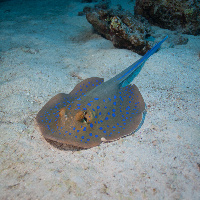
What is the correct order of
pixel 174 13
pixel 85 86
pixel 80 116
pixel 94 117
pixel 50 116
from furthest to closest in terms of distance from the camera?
pixel 174 13 → pixel 85 86 → pixel 50 116 → pixel 94 117 → pixel 80 116

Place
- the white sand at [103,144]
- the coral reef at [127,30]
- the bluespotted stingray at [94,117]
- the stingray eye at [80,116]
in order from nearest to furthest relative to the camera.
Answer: the white sand at [103,144] → the bluespotted stingray at [94,117] → the stingray eye at [80,116] → the coral reef at [127,30]

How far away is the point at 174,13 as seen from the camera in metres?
6.34

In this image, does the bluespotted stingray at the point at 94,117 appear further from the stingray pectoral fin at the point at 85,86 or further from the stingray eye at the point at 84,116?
the stingray pectoral fin at the point at 85,86

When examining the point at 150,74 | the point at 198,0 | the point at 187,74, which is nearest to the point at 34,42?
the point at 150,74

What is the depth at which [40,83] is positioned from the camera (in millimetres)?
4234

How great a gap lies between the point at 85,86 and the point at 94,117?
146cm

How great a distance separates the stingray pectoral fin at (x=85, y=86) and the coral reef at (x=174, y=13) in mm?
4609

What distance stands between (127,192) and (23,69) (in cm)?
428

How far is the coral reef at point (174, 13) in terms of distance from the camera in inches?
238

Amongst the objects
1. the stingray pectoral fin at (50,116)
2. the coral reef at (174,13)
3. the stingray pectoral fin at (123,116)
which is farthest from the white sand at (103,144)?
the coral reef at (174,13)

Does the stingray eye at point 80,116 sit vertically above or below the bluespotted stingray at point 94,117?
above

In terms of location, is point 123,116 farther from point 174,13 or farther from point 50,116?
point 174,13

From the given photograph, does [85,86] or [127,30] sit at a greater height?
[127,30]

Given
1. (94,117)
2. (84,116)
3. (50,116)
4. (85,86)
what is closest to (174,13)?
(85,86)
